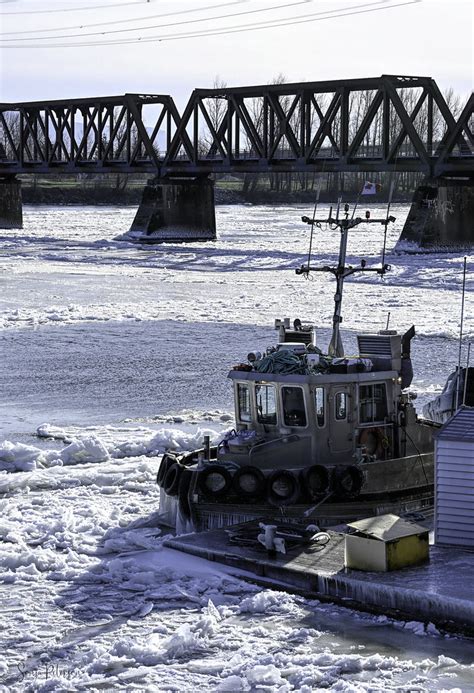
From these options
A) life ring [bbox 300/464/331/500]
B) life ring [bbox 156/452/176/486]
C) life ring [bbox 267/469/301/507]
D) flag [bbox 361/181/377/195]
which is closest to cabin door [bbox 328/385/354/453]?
life ring [bbox 300/464/331/500]

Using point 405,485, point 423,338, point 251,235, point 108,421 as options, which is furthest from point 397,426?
point 251,235

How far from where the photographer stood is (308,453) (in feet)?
76.9

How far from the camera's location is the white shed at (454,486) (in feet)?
70.3

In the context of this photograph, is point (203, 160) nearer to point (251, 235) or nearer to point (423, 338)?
point (251, 235)

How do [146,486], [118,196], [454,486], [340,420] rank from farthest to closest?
1. [118,196]
2. [146,486]
3. [340,420]
4. [454,486]

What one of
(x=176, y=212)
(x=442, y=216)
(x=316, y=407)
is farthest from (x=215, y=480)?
(x=176, y=212)

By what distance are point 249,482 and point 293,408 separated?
1508mm

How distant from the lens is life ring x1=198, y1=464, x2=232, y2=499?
23.0 m

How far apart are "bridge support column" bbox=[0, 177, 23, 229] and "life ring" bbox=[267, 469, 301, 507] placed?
81548mm

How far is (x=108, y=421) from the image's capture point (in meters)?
31.6

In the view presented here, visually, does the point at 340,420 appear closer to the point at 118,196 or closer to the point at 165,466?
the point at 165,466

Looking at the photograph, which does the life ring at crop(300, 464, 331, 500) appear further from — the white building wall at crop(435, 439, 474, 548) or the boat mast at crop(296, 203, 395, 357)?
the boat mast at crop(296, 203, 395, 357)

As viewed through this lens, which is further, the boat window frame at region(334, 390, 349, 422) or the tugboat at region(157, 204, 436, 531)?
the boat window frame at region(334, 390, 349, 422)

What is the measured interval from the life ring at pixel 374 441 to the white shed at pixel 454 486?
2.48 meters
